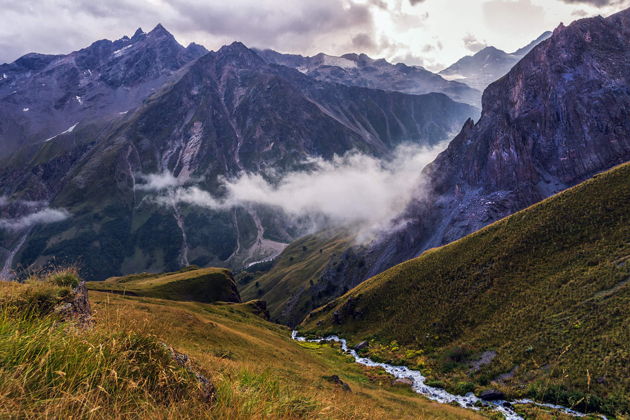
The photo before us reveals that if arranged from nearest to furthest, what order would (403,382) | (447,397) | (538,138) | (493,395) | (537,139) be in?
(493,395) < (447,397) < (403,382) < (537,139) < (538,138)

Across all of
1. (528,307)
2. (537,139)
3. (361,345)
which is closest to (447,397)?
(528,307)

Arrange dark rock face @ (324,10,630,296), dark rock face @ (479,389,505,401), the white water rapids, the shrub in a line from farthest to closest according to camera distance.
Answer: dark rock face @ (324,10,630,296) < dark rock face @ (479,389,505,401) < the white water rapids < the shrub

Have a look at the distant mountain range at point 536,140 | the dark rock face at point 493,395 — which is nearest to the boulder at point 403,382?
the dark rock face at point 493,395

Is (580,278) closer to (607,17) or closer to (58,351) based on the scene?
(58,351)

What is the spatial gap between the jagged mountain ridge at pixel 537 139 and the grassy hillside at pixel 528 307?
8590 cm

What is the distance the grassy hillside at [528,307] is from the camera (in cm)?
3825

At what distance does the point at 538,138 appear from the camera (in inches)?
6654

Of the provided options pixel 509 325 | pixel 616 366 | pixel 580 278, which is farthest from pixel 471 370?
pixel 580 278

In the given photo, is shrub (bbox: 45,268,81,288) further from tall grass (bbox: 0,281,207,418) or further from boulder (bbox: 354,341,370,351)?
boulder (bbox: 354,341,370,351)

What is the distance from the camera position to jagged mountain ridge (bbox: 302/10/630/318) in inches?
6014

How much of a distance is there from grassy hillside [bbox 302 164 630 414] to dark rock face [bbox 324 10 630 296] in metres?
86.1

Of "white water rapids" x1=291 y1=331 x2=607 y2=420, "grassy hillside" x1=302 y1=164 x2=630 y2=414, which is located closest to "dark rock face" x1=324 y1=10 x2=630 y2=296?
"grassy hillside" x1=302 y1=164 x2=630 y2=414

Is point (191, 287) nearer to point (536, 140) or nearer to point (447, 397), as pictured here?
point (447, 397)

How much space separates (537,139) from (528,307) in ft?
487
